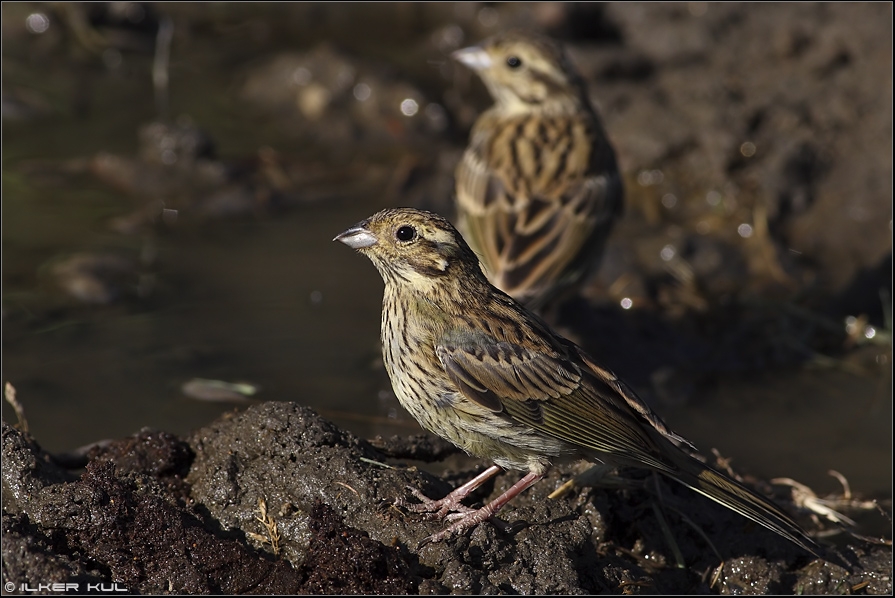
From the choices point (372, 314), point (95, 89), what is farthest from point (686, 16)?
point (95, 89)

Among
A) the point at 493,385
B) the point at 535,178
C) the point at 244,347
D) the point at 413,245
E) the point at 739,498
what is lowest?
the point at 739,498

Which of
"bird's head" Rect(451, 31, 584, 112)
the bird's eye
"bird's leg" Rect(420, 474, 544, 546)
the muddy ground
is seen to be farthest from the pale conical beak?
"bird's head" Rect(451, 31, 584, 112)

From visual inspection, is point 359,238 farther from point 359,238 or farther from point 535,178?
point 535,178

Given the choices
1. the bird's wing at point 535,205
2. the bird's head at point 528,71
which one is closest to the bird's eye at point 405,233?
the bird's wing at point 535,205

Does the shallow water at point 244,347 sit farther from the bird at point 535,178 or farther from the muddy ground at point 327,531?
the muddy ground at point 327,531

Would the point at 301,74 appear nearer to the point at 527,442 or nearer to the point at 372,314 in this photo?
the point at 372,314

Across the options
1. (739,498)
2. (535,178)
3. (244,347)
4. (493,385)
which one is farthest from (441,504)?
(535,178)
